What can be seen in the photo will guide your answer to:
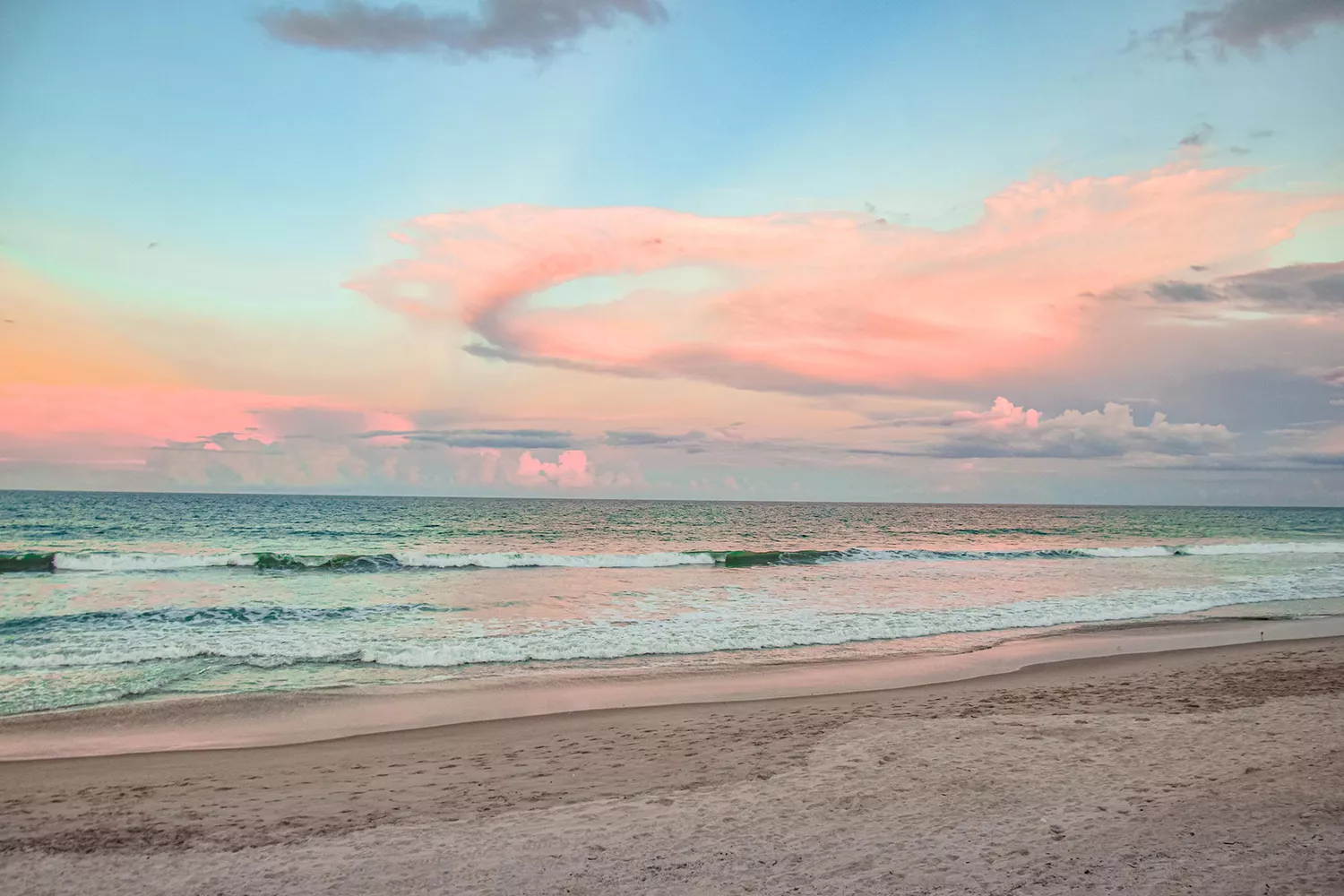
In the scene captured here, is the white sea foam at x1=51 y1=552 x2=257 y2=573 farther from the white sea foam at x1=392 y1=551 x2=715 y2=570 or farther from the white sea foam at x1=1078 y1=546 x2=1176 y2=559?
the white sea foam at x1=1078 y1=546 x2=1176 y2=559

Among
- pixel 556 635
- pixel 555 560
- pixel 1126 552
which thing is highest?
pixel 556 635

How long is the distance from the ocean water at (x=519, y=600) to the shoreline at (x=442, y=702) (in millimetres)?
782

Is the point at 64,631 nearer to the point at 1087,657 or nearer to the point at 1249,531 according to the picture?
the point at 1087,657

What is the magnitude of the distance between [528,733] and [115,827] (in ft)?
14.9

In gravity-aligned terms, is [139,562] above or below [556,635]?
below

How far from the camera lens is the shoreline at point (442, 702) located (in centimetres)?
1023

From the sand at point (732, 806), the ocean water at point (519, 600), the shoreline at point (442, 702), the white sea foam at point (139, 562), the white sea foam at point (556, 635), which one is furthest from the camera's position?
the white sea foam at point (139, 562)

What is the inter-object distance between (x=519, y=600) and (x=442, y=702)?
11567 millimetres

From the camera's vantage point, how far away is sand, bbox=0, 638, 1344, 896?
19.3ft

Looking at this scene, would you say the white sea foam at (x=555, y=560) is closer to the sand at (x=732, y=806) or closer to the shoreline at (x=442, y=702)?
the shoreline at (x=442, y=702)

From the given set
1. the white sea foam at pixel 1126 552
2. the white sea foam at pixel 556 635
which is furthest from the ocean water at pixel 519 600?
the white sea foam at pixel 1126 552

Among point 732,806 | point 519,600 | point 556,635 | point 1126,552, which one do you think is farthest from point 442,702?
point 1126,552

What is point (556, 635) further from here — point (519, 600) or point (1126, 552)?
point (1126, 552)

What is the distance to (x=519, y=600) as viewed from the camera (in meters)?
23.7
